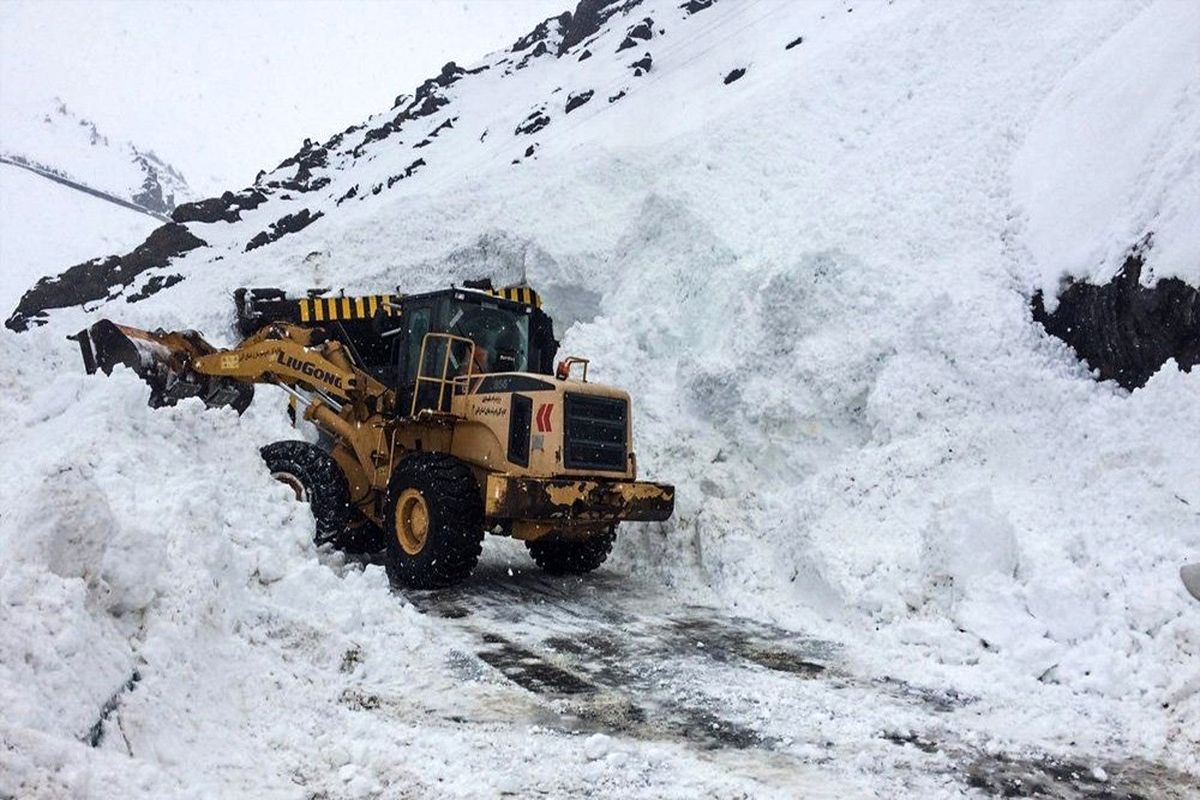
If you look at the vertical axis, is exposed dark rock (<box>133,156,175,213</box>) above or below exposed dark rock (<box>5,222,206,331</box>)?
above

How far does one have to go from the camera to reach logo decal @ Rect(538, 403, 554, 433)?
317 inches

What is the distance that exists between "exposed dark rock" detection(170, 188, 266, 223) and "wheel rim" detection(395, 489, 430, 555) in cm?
2902

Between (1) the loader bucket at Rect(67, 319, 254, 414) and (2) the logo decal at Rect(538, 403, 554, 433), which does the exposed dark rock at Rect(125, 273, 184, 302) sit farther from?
(2) the logo decal at Rect(538, 403, 554, 433)

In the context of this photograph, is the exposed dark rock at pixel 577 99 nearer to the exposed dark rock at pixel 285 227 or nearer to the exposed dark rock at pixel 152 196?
the exposed dark rock at pixel 285 227

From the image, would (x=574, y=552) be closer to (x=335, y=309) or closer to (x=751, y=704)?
(x=335, y=309)

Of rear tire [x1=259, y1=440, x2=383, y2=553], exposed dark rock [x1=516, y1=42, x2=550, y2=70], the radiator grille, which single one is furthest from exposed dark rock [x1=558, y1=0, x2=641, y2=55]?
the radiator grille

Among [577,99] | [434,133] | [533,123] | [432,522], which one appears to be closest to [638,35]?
[577,99]

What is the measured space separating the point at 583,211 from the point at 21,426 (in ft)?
34.8

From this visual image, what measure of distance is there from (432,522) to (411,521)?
54 centimetres

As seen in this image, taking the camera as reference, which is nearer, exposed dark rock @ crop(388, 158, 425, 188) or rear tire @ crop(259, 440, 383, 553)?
rear tire @ crop(259, 440, 383, 553)

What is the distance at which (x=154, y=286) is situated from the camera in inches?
1014

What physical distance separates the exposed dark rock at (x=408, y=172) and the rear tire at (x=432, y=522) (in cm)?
1978

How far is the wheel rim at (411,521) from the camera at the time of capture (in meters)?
8.16

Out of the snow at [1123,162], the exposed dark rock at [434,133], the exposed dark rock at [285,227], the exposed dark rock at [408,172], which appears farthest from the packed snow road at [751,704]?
the exposed dark rock at [434,133]
